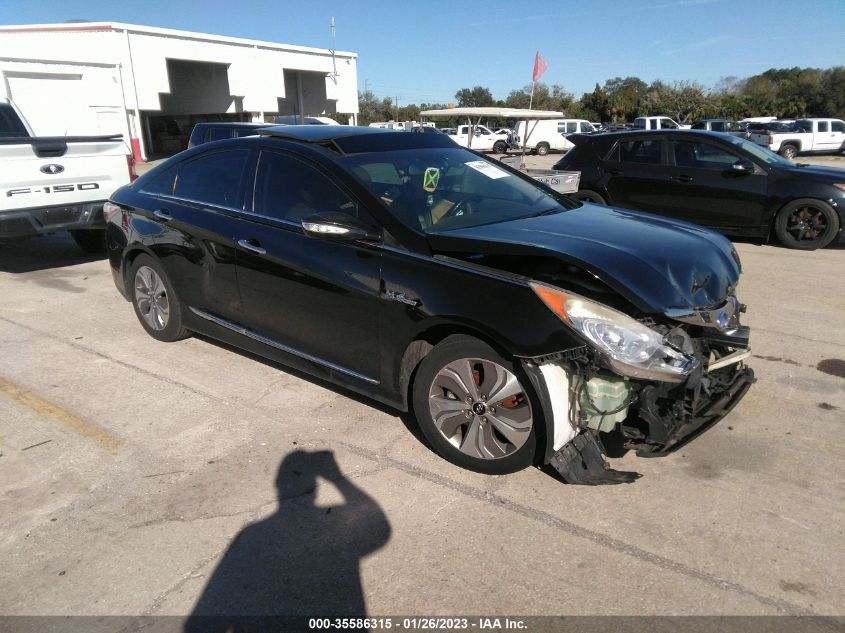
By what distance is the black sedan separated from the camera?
2.81 meters

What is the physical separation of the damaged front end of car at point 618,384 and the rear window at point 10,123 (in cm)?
836

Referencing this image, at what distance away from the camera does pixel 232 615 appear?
2.34 m

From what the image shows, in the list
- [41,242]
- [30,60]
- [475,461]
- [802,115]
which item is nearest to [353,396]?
[475,461]

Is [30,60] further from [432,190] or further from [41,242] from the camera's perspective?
[432,190]

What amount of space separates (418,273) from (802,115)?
5969 centimetres

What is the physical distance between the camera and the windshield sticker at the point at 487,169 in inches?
166

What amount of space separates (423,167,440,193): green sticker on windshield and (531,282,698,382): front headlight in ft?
3.94

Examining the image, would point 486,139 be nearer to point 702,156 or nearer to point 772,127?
point 772,127

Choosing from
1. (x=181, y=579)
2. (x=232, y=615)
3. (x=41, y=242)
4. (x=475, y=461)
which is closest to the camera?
(x=232, y=615)

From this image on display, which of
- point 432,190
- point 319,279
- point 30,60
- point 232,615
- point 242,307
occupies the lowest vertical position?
point 232,615

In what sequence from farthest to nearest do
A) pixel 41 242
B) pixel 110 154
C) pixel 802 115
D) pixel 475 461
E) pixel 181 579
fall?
pixel 802 115 < pixel 41 242 < pixel 110 154 < pixel 475 461 < pixel 181 579

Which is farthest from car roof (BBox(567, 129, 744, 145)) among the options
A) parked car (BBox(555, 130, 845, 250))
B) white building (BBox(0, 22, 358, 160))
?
white building (BBox(0, 22, 358, 160))

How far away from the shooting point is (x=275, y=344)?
158 inches

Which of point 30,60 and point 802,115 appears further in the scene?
point 802,115
